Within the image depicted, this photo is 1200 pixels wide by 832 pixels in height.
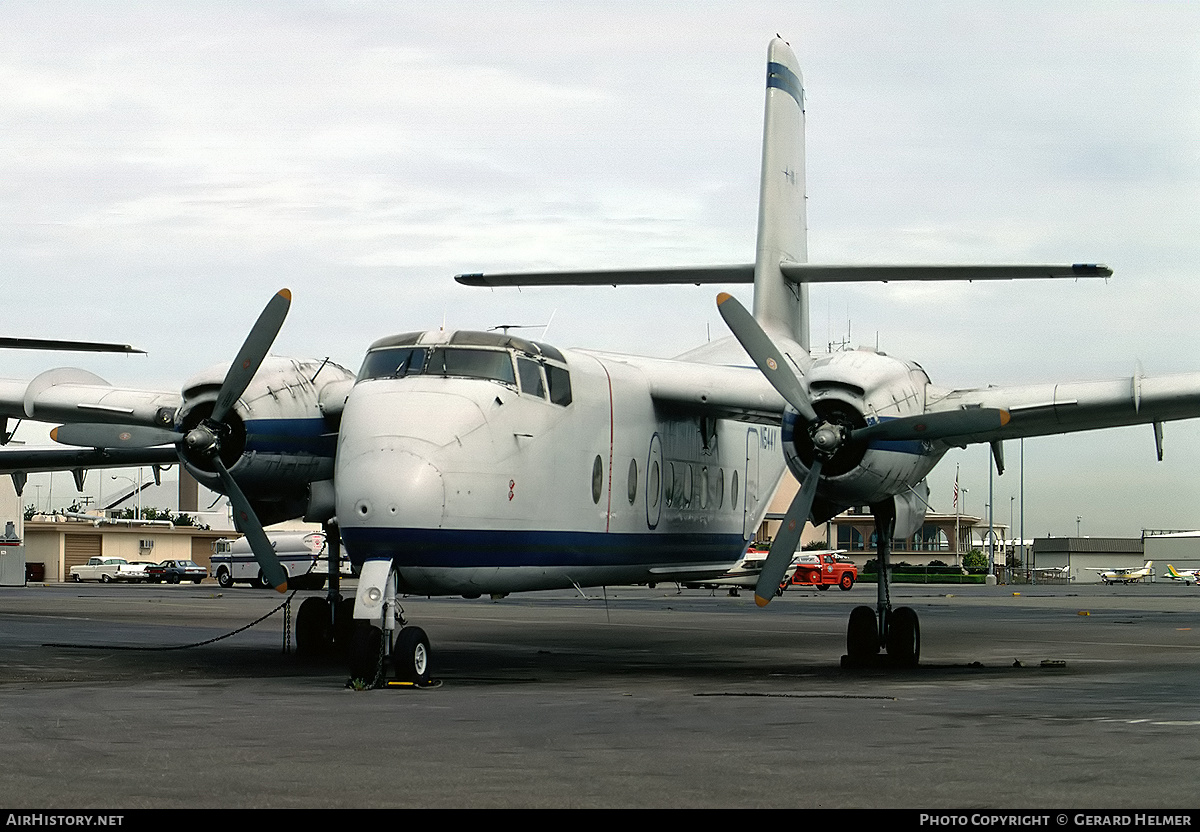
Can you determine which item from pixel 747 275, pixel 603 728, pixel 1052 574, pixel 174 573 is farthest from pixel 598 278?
pixel 1052 574

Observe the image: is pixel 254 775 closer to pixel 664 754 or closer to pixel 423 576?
pixel 664 754

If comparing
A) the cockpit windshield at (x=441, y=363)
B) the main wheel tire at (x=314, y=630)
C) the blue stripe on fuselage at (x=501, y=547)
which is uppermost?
the cockpit windshield at (x=441, y=363)

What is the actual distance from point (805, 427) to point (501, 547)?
14.9 feet

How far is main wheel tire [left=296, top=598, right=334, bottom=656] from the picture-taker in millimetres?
20969

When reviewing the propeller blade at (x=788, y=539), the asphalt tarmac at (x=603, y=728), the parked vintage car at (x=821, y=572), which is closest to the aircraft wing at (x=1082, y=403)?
the propeller blade at (x=788, y=539)

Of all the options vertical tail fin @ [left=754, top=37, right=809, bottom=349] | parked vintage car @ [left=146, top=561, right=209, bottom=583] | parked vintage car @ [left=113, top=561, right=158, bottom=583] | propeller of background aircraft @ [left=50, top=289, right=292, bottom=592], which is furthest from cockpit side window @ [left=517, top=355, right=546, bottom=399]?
parked vintage car @ [left=113, top=561, right=158, bottom=583]

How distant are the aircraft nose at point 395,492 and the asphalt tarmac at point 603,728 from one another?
178cm

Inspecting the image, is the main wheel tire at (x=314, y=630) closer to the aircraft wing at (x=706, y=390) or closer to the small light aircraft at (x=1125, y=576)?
the aircraft wing at (x=706, y=390)

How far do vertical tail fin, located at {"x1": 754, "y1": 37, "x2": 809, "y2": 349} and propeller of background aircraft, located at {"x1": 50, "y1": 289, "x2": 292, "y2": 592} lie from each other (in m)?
9.60

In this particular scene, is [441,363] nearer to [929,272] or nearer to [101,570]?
[929,272]

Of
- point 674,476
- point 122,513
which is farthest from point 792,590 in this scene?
point 122,513

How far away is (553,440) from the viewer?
663 inches

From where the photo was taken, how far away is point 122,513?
137m

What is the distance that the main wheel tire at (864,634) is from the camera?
1955cm
